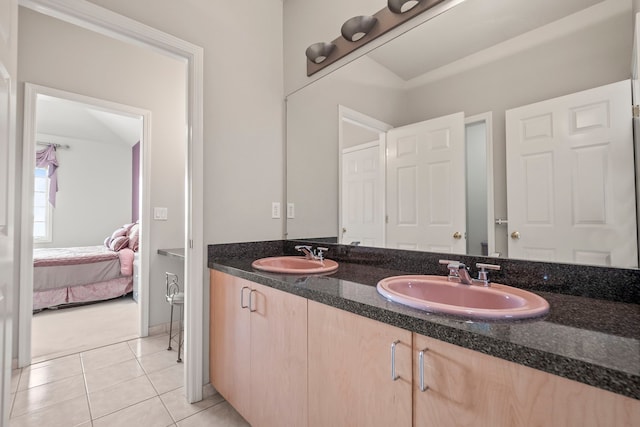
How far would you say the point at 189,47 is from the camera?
1.64 metres

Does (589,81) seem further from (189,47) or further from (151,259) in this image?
(151,259)

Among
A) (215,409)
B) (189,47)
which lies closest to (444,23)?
(189,47)

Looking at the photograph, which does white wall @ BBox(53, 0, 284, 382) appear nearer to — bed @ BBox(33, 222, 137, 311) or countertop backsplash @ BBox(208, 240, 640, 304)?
countertop backsplash @ BBox(208, 240, 640, 304)

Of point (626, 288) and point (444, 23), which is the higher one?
point (444, 23)

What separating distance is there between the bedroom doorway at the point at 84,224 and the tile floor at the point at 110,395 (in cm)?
34

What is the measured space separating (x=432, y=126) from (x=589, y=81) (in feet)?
1.84

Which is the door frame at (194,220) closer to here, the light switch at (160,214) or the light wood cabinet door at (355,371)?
the light wood cabinet door at (355,371)

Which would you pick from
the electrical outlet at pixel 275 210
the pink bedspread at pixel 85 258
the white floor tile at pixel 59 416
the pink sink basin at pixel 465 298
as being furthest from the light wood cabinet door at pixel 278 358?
the pink bedspread at pixel 85 258

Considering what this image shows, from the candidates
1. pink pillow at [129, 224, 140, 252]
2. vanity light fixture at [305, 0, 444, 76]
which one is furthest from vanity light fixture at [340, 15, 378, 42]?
pink pillow at [129, 224, 140, 252]

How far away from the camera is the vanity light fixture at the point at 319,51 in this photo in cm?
178

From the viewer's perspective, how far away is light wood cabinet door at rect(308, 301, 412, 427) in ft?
2.58

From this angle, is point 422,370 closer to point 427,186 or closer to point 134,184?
point 427,186

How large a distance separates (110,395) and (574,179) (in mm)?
2621

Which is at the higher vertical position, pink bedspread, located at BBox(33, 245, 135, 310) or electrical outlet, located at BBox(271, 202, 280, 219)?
electrical outlet, located at BBox(271, 202, 280, 219)
